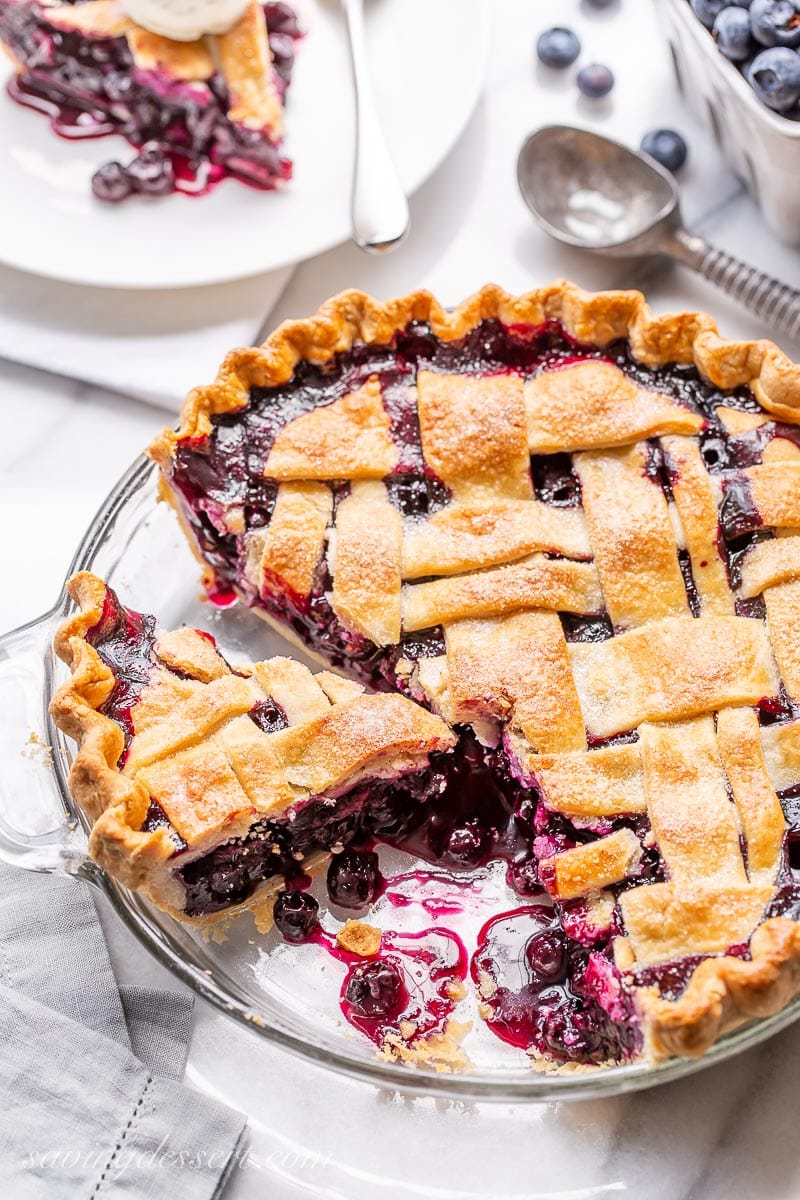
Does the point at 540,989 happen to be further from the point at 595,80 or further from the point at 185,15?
the point at 185,15

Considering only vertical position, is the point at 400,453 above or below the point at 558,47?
below

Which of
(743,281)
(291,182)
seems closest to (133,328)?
(291,182)

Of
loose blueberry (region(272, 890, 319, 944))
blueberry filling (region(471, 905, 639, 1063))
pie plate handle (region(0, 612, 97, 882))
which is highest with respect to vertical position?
pie plate handle (region(0, 612, 97, 882))

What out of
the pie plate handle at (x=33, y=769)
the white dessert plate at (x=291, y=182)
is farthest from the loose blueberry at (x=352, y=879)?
the white dessert plate at (x=291, y=182)

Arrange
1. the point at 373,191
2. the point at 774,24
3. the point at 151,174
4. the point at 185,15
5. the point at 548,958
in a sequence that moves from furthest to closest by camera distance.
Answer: the point at 185,15, the point at 151,174, the point at 373,191, the point at 774,24, the point at 548,958

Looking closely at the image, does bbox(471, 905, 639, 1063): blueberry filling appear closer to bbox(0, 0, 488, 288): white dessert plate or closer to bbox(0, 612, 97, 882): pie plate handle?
bbox(0, 612, 97, 882): pie plate handle

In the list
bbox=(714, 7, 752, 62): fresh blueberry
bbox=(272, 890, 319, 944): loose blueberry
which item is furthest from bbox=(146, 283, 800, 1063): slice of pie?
bbox=(714, 7, 752, 62): fresh blueberry
